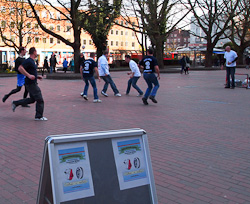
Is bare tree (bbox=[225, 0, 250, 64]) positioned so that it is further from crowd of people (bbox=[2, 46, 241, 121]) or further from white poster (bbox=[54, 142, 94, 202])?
white poster (bbox=[54, 142, 94, 202])

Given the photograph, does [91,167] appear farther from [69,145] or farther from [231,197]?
[231,197]

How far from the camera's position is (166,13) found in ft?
111

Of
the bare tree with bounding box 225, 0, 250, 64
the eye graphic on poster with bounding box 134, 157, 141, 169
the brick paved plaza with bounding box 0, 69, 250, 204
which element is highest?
the bare tree with bounding box 225, 0, 250, 64

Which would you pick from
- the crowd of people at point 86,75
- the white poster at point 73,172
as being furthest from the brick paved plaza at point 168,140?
the white poster at point 73,172

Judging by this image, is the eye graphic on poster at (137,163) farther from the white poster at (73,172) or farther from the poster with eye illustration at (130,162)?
the white poster at (73,172)

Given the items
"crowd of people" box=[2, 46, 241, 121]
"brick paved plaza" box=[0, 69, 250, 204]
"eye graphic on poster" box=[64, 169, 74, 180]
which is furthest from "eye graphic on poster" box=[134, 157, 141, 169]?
"crowd of people" box=[2, 46, 241, 121]

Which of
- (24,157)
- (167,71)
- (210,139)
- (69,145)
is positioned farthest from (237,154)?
(167,71)

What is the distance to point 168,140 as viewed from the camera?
6.64m

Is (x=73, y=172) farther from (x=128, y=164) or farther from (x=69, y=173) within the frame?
(x=128, y=164)

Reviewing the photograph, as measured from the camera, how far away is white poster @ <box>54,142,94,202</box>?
262 centimetres

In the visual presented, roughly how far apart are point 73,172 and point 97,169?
0.68 ft

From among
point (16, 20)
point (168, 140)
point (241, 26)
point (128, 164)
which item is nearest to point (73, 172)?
point (128, 164)

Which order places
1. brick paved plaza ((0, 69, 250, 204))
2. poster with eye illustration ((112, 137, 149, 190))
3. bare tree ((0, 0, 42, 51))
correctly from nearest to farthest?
poster with eye illustration ((112, 137, 149, 190)) < brick paved plaza ((0, 69, 250, 204)) < bare tree ((0, 0, 42, 51))

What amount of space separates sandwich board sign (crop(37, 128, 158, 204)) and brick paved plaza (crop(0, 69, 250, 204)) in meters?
1.09
